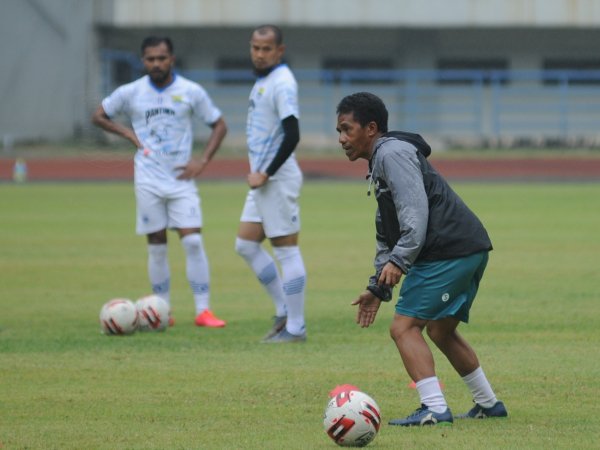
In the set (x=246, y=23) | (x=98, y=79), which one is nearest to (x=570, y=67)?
(x=246, y=23)

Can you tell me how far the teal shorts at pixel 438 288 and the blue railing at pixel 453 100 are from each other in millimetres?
40494

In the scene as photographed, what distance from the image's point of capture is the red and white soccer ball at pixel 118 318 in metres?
10.9

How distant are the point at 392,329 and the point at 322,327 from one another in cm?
425

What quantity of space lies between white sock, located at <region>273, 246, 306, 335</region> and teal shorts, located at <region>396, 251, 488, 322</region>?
342 centimetres

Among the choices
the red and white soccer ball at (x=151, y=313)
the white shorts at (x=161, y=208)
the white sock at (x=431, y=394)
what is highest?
the white shorts at (x=161, y=208)

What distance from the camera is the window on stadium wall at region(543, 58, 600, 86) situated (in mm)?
48312

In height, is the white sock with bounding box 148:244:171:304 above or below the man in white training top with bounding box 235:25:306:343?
below

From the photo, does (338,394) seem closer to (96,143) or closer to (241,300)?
(241,300)

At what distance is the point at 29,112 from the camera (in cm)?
4253

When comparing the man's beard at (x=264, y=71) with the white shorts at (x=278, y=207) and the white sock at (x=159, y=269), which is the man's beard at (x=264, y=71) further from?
the white sock at (x=159, y=269)

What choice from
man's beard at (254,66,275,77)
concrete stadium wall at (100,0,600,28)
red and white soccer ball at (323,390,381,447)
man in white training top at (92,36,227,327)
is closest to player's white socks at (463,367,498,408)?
red and white soccer ball at (323,390,381,447)

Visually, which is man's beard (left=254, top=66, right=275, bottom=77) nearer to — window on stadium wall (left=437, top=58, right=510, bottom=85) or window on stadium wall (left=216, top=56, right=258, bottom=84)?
window on stadium wall (left=216, top=56, right=258, bottom=84)

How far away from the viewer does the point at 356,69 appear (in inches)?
1961

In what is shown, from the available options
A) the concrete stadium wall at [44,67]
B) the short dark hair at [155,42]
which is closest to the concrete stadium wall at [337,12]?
the concrete stadium wall at [44,67]
